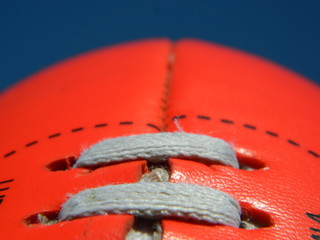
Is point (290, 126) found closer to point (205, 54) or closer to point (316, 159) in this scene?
point (316, 159)

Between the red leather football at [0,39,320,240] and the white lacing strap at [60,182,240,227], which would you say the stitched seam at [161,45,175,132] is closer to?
the red leather football at [0,39,320,240]

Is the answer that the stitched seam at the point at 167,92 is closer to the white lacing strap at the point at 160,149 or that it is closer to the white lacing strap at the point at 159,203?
the white lacing strap at the point at 160,149

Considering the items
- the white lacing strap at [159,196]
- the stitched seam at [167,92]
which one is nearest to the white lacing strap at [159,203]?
the white lacing strap at [159,196]

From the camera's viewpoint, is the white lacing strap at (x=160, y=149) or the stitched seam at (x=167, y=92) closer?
the white lacing strap at (x=160, y=149)

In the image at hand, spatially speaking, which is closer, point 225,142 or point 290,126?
point 225,142

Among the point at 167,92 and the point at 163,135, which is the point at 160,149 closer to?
the point at 163,135

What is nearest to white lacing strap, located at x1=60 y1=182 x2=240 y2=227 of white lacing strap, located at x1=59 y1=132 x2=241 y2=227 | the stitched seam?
white lacing strap, located at x1=59 y1=132 x2=241 y2=227

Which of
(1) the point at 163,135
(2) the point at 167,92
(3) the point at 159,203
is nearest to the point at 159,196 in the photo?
(3) the point at 159,203

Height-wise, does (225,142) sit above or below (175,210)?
above

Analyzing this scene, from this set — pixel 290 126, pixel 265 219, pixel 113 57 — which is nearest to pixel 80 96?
pixel 113 57
